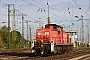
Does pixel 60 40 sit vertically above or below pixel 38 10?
below

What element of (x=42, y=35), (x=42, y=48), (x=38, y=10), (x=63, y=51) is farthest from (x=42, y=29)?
(x=38, y=10)

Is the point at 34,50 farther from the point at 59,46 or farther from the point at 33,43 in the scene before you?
the point at 59,46

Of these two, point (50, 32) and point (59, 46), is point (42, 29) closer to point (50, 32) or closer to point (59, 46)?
point (50, 32)

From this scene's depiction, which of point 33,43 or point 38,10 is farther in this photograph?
point 38,10

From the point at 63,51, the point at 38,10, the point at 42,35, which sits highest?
the point at 38,10

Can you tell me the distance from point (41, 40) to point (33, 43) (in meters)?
1.10

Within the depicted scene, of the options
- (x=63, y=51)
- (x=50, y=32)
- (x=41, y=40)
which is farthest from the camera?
(x=63, y=51)

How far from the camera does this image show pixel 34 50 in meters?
24.6

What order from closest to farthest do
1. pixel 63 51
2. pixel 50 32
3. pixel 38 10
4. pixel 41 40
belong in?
pixel 41 40
pixel 50 32
pixel 63 51
pixel 38 10

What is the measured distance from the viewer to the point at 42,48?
24.4 m

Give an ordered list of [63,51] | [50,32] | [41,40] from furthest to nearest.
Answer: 1. [63,51]
2. [50,32]
3. [41,40]

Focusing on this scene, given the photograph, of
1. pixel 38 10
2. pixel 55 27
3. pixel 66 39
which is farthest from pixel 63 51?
pixel 38 10

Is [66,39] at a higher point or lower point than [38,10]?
lower

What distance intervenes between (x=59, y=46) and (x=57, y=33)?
1.59m
